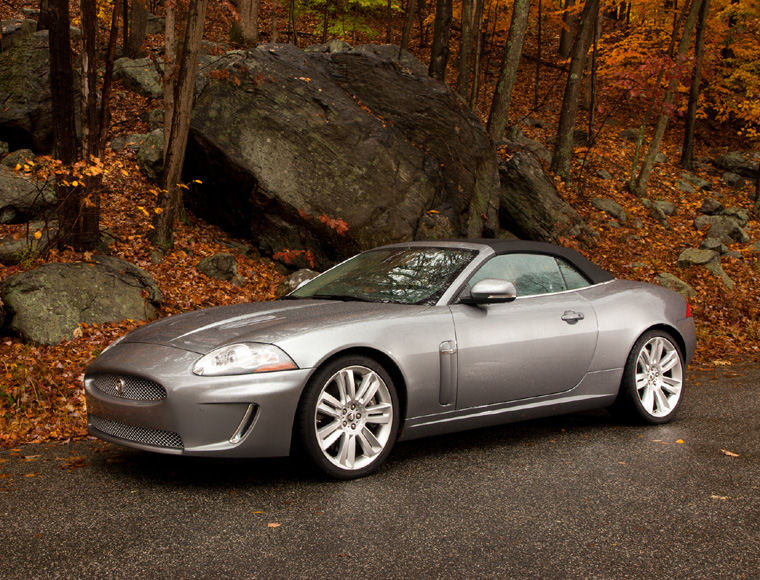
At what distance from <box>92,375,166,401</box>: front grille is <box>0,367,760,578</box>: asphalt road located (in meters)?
0.53

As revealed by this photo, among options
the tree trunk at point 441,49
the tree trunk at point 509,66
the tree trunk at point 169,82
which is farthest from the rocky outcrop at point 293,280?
the tree trunk at point 441,49

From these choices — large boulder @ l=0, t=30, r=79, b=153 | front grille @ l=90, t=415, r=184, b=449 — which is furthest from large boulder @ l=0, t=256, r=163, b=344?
large boulder @ l=0, t=30, r=79, b=153

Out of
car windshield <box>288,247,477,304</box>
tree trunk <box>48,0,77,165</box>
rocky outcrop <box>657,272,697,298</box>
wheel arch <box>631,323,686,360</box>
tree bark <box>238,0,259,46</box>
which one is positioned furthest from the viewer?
tree bark <box>238,0,259,46</box>

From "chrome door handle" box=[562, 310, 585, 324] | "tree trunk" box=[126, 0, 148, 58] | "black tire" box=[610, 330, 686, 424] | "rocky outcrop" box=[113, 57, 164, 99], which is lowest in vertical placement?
"black tire" box=[610, 330, 686, 424]

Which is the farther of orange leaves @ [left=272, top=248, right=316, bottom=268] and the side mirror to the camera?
orange leaves @ [left=272, top=248, right=316, bottom=268]

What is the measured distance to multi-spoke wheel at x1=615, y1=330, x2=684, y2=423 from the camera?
5.84 metres

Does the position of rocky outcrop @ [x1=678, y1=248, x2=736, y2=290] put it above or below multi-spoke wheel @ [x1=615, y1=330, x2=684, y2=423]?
below

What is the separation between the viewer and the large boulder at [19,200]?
10625mm

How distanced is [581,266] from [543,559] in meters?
3.33

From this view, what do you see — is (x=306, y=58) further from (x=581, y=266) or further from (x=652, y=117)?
(x=652, y=117)

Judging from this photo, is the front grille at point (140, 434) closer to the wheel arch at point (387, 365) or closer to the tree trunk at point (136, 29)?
the wheel arch at point (387, 365)

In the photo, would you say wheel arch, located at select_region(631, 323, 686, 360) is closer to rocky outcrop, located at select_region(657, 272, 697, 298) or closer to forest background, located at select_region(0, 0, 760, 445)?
forest background, located at select_region(0, 0, 760, 445)

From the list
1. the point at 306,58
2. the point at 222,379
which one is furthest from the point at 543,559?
the point at 306,58

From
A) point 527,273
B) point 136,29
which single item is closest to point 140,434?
point 527,273
